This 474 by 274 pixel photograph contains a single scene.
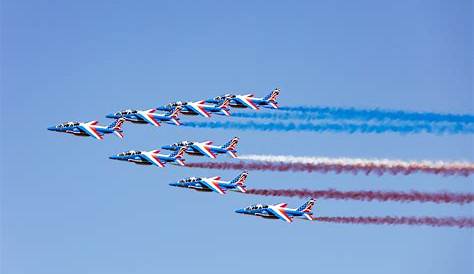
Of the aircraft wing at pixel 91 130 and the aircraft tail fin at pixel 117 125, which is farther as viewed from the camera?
the aircraft tail fin at pixel 117 125

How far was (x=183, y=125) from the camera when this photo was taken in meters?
165

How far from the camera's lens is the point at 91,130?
6486 inches

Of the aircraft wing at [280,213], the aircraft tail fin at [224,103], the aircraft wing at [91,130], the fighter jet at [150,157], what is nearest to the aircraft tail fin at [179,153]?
the fighter jet at [150,157]

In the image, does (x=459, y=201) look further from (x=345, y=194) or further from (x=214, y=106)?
(x=214, y=106)

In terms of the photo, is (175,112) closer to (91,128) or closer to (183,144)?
(183,144)

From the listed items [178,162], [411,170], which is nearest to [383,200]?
[411,170]

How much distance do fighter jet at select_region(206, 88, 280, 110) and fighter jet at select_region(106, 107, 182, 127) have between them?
→ 7.23 metres

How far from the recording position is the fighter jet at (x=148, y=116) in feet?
546

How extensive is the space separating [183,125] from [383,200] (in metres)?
33.2

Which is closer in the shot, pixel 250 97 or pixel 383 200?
pixel 383 200

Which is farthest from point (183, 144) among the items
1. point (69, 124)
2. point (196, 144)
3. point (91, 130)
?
point (69, 124)

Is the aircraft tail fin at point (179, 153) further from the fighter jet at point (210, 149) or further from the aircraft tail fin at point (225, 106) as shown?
the aircraft tail fin at point (225, 106)

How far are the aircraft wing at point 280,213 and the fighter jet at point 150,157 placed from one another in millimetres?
13617

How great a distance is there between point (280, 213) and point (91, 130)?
2796cm
